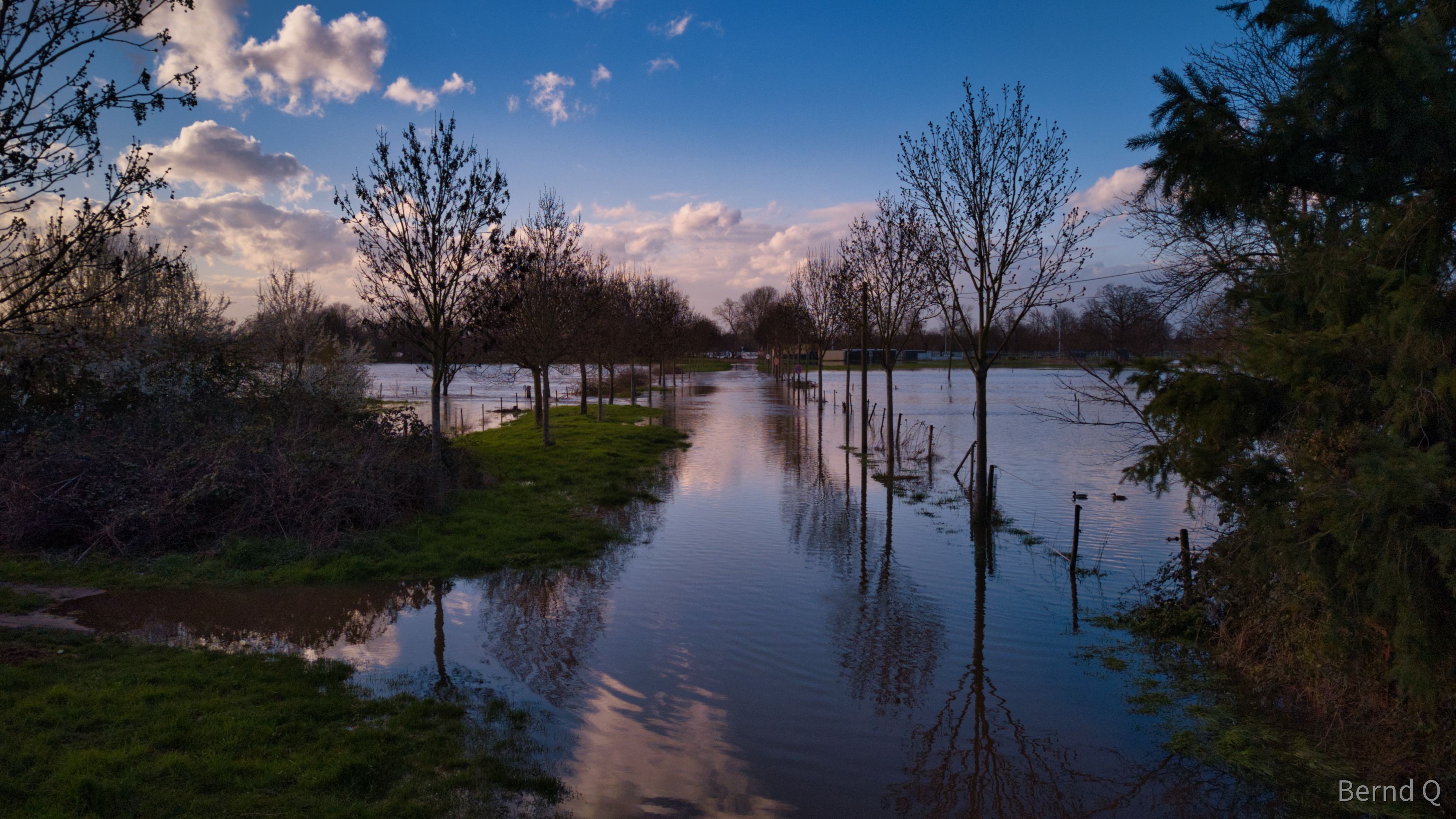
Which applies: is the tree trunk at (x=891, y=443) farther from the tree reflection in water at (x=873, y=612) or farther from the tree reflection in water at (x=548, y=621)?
the tree reflection in water at (x=548, y=621)

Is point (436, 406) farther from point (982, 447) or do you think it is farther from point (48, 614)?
point (982, 447)

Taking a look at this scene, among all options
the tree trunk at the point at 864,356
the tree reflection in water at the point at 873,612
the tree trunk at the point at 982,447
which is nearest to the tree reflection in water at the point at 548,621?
the tree reflection in water at the point at 873,612

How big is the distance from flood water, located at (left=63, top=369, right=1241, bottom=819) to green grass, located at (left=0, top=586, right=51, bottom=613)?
1.81ft

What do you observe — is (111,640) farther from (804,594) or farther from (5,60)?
(804,594)

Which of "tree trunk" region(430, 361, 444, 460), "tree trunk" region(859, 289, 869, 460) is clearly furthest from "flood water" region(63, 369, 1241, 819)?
"tree trunk" region(859, 289, 869, 460)

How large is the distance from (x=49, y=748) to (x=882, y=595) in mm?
8439

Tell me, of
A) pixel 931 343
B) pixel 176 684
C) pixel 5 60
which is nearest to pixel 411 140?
pixel 5 60

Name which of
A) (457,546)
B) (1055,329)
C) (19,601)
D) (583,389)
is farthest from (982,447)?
(1055,329)

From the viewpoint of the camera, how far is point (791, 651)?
8375 millimetres

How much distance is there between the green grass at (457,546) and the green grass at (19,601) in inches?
27.3

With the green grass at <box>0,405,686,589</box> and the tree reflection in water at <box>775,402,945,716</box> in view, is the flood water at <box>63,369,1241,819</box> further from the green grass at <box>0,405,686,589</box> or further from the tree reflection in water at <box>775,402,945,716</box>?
the green grass at <box>0,405,686,589</box>

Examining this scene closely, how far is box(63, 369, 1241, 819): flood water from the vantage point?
5750 mm

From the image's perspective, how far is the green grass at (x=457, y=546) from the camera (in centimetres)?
1007

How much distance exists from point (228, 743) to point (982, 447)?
11.0 m
